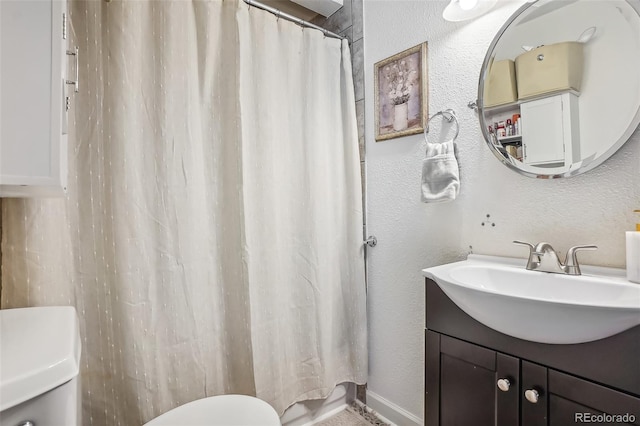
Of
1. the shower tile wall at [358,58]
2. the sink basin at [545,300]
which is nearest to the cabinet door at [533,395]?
the sink basin at [545,300]

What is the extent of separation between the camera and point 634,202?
896 mm

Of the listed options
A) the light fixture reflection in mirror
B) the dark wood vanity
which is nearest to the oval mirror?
the light fixture reflection in mirror

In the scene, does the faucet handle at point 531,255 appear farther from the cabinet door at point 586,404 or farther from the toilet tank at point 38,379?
the toilet tank at point 38,379

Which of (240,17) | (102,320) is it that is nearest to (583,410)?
(102,320)

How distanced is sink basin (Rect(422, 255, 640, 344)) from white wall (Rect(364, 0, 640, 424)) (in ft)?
0.47

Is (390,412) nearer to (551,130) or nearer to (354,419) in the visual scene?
(354,419)

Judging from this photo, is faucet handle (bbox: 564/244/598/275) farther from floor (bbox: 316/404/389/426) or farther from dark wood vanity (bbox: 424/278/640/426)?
floor (bbox: 316/404/389/426)

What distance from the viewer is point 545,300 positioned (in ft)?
2.29

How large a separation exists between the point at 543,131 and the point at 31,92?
145cm

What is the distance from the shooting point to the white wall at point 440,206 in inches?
37.9

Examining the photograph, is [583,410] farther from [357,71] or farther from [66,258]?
[357,71]

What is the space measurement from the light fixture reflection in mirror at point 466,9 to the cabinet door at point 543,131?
1.29ft

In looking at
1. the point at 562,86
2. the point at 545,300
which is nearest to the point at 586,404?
the point at 545,300

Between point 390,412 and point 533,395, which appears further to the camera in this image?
point 390,412
